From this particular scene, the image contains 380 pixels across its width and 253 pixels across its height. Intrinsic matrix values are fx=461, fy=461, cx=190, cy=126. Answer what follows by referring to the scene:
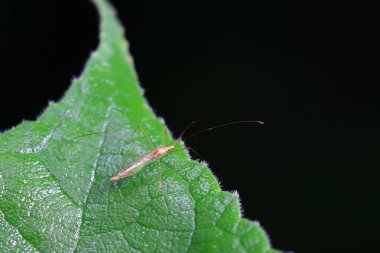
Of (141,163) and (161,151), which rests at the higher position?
(161,151)

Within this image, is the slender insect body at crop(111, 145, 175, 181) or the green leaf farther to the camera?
the slender insect body at crop(111, 145, 175, 181)

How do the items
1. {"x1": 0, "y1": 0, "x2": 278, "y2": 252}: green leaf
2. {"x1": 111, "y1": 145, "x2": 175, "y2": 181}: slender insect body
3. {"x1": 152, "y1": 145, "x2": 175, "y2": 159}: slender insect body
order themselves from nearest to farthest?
{"x1": 0, "y1": 0, "x2": 278, "y2": 252}: green leaf < {"x1": 111, "y1": 145, "x2": 175, "y2": 181}: slender insect body < {"x1": 152, "y1": 145, "x2": 175, "y2": 159}: slender insect body

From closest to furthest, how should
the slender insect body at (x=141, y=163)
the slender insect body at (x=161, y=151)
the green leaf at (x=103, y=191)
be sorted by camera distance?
the green leaf at (x=103, y=191)
the slender insect body at (x=141, y=163)
the slender insect body at (x=161, y=151)

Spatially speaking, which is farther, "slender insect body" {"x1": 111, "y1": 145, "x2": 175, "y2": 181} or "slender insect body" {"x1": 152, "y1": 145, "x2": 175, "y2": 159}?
"slender insect body" {"x1": 152, "y1": 145, "x2": 175, "y2": 159}

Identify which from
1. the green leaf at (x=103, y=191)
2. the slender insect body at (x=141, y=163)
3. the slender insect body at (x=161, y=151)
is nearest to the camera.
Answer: the green leaf at (x=103, y=191)

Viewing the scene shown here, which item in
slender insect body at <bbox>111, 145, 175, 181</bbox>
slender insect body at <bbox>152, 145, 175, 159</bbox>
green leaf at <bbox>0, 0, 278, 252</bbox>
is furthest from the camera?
slender insect body at <bbox>152, 145, 175, 159</bbox>

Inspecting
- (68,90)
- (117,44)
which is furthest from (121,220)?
(117,44)

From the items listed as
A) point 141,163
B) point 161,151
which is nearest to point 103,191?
point 141,163

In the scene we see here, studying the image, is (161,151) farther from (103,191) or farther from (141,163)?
(103,191)

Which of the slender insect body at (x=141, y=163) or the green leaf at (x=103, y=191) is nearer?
the green leaf at (x=103, y=191)
